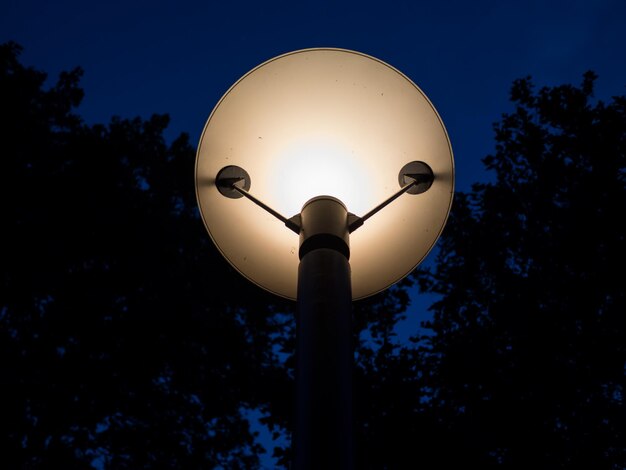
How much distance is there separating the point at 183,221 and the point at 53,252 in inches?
98.5

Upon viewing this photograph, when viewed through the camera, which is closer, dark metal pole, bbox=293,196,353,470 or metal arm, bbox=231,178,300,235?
dark metal pole, bbox=293,196,353,470

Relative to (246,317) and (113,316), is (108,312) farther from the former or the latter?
(246,317)

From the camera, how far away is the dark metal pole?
1.35 meters

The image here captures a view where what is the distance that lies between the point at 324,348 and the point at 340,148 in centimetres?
103

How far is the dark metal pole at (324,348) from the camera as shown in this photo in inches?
53.1

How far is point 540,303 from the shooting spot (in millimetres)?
7848

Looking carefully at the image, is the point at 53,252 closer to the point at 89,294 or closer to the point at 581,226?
the point at 89,294

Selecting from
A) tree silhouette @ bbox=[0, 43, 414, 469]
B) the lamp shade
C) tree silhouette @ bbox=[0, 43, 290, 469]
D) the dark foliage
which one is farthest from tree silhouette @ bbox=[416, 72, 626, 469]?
the lamp shade

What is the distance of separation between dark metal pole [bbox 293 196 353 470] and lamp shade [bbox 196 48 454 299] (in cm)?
33

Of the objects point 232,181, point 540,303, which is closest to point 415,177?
point 232,181

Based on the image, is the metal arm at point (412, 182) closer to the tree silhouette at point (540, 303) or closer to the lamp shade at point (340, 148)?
the lamp shade at point (340, 148)

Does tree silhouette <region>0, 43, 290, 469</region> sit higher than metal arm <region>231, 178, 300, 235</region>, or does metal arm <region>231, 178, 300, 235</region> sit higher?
tree silhouette <region>0, 43, 290, 469</region>

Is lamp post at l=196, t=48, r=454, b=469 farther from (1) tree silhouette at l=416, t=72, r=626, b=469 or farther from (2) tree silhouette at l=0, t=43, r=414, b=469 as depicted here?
(2) tree silhouette at l=0, t=43, r=414, b=469

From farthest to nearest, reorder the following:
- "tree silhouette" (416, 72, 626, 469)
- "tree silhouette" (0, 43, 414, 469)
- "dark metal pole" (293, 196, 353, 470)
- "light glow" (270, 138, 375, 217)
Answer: "tree silhouette" (0, 43, 414, 469)
"tree silhouette" (416, 72, 626, 469)
"light glow" (270, 138, 375, 217)
"dark metal pole" (293, 196, 353, 470)
